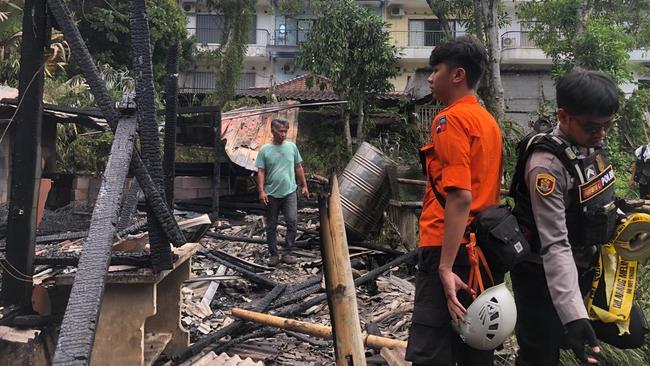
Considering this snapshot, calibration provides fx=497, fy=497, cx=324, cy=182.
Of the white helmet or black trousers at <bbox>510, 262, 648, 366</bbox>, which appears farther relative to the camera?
black trousers at <bbox>510, 262, 648, 366</bbox>

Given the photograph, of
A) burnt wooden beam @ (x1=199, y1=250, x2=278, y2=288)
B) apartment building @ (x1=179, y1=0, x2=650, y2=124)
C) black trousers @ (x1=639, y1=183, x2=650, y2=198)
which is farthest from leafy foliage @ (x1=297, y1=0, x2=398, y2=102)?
apartment building @ (x1=179, y1=0, x2=650, y2=124)

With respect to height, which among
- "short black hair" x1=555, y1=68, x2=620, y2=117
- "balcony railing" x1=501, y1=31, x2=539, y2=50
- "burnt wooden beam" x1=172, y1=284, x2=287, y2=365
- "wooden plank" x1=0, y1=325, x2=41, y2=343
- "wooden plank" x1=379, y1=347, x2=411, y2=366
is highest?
"balcony railing" x1=501, y1=31, x2=539, y2=50

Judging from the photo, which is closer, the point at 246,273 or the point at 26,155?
the point at 26,155

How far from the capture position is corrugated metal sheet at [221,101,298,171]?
10.8 metres

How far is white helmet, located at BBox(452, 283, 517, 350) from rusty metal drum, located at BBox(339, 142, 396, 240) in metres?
5.15

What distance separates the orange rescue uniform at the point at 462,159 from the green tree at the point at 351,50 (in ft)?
34.3

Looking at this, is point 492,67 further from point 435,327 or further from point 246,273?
point 435,327

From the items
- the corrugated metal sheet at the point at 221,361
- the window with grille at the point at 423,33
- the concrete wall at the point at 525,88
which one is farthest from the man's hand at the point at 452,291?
the window with grille at the point at 423,33

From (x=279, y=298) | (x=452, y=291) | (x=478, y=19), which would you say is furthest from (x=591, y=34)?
(x=452, y=291)

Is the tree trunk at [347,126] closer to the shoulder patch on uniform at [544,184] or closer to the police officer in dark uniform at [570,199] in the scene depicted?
the police officer in dark uniform at [570,199]

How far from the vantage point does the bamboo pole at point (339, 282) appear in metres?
2.02

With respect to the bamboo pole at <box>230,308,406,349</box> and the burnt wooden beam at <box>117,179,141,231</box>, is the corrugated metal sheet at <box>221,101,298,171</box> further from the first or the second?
the bamboo pole at <box>230,308,406,349</box>

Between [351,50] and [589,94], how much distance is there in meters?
11.1

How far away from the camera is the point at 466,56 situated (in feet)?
7.63
